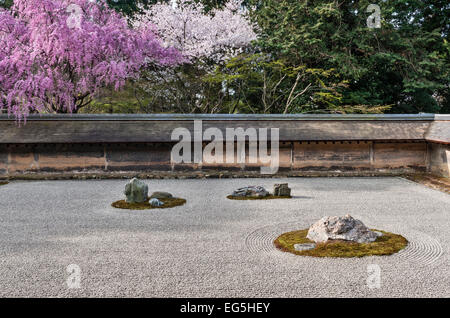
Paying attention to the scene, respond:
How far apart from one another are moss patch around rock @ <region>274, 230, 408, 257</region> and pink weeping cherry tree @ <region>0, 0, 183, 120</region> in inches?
431

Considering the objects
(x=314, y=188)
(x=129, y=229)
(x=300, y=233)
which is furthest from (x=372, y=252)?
(x=314, y=188)

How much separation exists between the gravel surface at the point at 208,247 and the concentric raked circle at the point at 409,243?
16mm

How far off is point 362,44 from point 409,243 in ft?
44.7

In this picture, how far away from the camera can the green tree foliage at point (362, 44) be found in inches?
707

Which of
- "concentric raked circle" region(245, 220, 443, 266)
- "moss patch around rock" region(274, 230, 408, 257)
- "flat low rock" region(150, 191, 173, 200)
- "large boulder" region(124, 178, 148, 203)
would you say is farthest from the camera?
"flat low rock" region(150, 191, 173, 200)

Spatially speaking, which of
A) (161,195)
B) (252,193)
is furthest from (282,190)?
(161,195)

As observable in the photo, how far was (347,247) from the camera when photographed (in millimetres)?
6094

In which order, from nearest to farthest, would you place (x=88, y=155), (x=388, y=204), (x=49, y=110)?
1. (x=388, y=204)
2. (x=88, y=155)
3. (x=49, y=110)

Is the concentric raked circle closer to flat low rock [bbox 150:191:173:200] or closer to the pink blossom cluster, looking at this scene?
flat low rock [bbox 150:191:173:200]

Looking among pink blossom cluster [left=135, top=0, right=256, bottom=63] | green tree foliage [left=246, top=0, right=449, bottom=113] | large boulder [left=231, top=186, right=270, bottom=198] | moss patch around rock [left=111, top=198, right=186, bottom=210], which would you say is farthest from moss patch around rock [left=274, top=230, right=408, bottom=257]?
pink blossom cluster [left=135, top=0, right=256, bottom=63]

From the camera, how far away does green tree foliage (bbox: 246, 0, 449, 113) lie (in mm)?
17969

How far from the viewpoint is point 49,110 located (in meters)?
16.3
